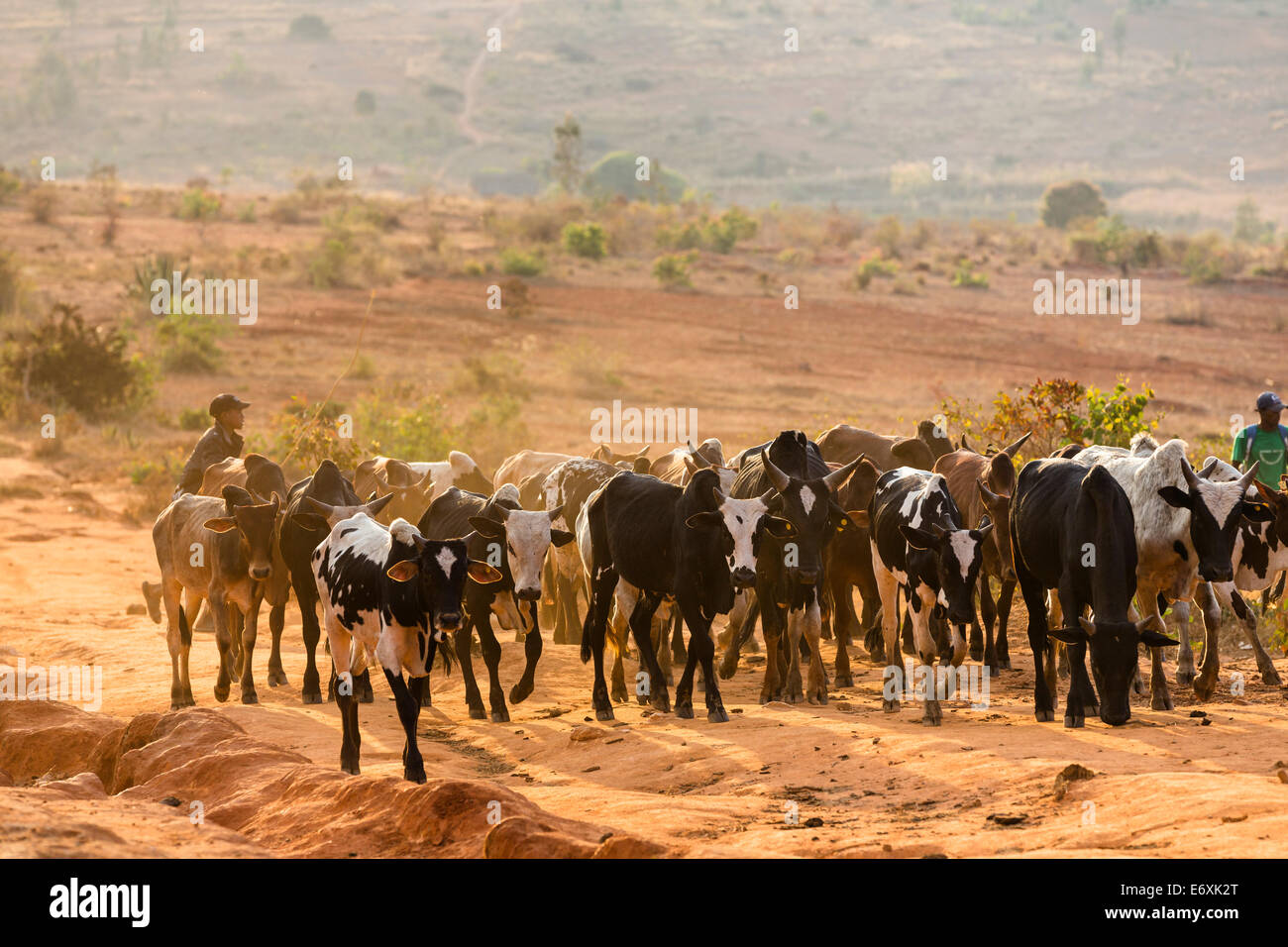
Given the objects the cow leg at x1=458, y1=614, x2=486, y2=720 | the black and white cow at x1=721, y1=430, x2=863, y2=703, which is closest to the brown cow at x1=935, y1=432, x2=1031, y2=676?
the black and white cow at x1=721, y1=430, x2=863, y2=703

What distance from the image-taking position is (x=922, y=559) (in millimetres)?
11055

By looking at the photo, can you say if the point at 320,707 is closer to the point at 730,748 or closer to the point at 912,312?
the point at 730,748

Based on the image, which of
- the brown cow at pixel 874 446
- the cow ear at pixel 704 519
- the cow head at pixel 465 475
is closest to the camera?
the cow ear at pixel 704 519

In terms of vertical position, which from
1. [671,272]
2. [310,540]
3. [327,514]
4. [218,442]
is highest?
[671,272]

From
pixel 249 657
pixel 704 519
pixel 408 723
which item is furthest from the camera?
pixel 249 657

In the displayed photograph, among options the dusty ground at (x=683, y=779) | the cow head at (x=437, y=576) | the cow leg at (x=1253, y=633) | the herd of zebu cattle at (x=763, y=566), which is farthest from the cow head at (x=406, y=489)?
the cow leg at (x=1253, y=633)

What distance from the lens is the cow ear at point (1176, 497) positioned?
10797 mm

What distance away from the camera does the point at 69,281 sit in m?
41.0

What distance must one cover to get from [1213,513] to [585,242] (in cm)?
4244

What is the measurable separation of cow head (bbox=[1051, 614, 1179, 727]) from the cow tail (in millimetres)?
7809

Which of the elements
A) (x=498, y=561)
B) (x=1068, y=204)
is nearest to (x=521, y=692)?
(x=498, y=561)

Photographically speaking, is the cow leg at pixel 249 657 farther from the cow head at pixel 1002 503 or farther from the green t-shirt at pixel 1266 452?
the green t-shirt at pixel 1266 452

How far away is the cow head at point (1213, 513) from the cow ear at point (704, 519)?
11.0ft

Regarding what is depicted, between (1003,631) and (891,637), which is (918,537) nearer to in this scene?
(891,637)
